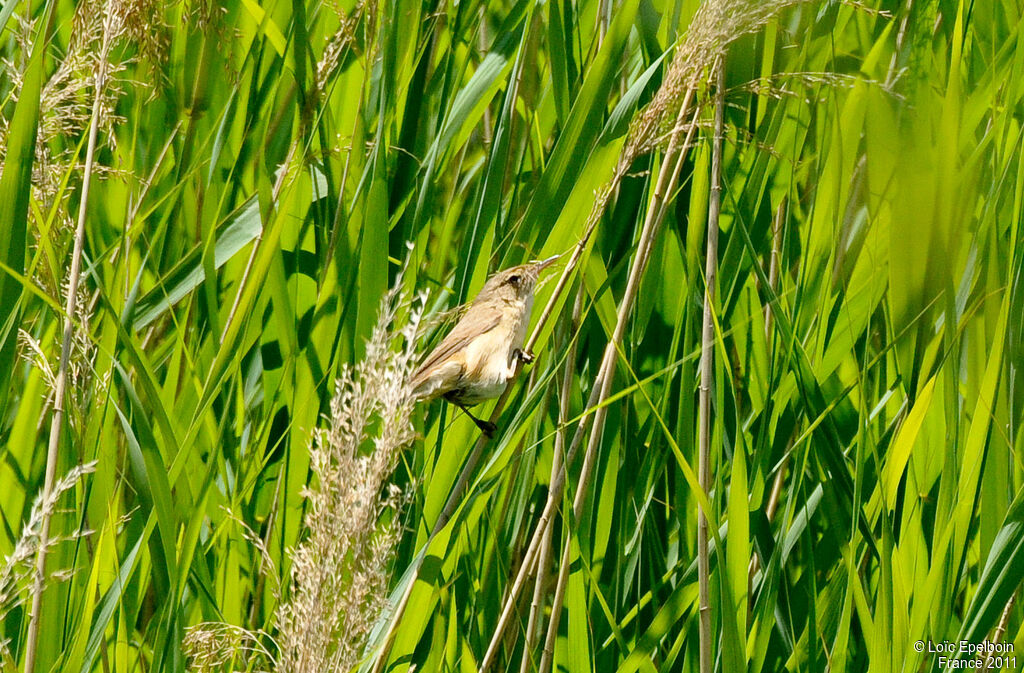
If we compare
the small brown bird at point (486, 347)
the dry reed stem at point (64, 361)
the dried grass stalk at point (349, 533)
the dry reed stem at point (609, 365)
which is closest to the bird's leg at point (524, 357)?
the small brown bird at point (486, 347)

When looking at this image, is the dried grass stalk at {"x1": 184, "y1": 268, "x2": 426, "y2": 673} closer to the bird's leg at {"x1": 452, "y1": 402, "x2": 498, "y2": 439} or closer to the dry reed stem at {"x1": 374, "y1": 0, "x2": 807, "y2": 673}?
the dry reed stem at {"x1": 374, "y1": 0, "x2": 807, "y2": 673}

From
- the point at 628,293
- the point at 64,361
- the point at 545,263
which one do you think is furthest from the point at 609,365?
the point at 64,361

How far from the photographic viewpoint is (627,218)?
2.26 meters

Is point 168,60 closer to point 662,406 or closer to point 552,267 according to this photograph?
point 552,267

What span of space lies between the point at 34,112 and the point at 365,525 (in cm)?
105

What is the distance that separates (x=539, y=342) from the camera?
6.24 ft

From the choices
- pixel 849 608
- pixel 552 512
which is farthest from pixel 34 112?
pixel 849 608

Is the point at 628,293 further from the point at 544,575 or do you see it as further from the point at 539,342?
the point at 544,575

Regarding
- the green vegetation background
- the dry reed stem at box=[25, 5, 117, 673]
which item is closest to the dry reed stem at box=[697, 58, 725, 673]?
the green vegetation background

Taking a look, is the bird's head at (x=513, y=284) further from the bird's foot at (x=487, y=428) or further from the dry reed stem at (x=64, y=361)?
the dry reed stem at (x=64, y=361)

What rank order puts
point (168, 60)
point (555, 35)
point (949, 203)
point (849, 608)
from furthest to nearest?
point (168, 60) < point (555, 35) < point (849, 608) < point (949, 203)

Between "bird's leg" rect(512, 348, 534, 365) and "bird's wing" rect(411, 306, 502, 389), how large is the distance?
15cm

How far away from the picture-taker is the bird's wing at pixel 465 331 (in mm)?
2125

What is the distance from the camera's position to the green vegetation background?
68.1 inches
